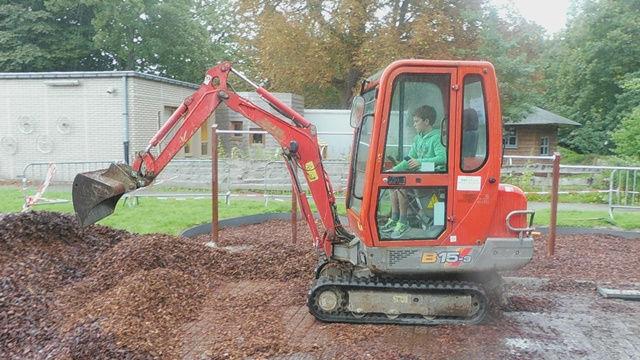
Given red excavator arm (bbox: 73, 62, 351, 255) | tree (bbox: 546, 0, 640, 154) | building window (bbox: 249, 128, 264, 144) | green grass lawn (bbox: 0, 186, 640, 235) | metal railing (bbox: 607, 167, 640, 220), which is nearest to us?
red excavator arm (bbox: 73, 62, 351, 255)

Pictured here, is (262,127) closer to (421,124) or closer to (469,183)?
(421,124)

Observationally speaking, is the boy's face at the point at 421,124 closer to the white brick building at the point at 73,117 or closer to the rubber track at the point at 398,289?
the rubber track at the point at 398,289

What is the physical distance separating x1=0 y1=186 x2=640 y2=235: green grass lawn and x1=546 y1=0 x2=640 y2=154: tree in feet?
55.1

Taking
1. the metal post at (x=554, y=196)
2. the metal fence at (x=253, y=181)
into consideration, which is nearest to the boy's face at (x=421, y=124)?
the metal post at (x=554, y=196)

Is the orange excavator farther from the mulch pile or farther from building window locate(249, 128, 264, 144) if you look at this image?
building window locate(249, 128, 264, 144)

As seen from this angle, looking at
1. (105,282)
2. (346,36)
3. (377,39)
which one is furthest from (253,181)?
(346,36)

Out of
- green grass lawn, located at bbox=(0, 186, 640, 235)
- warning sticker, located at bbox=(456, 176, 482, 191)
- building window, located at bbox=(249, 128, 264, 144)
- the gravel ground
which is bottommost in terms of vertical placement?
the gravel ground

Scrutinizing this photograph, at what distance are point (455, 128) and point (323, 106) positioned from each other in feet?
93.3

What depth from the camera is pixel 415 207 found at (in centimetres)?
520

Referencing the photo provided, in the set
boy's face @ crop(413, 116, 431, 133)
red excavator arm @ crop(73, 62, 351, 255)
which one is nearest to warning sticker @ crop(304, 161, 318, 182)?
red excavator arm @ crop(73, 62, 351, 255)

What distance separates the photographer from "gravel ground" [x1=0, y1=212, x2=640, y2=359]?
4.68 metres

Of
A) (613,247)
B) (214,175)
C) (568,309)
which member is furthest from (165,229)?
(613,247)

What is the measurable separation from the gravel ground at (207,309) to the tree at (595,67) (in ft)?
74.5

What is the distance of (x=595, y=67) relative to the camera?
2830 centimetres
